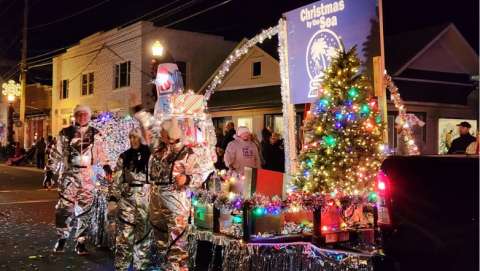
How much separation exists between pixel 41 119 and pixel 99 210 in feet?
108

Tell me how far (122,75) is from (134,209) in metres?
22.6

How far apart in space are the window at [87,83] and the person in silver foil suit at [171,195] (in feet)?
85.2

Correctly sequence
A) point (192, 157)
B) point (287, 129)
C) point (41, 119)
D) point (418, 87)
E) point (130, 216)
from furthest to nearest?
point (41, 119)
point (418, 87)
point (287, 129)
point (130, 216)
point (192, 157)

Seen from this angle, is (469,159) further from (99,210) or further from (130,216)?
(99,210)

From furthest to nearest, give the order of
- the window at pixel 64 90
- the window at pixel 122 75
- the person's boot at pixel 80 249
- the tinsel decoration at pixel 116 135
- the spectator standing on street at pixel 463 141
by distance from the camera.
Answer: the window at pixel 64 90 → the window at pixel 122 75 → the spectator standing on street at pixel 463 141 → the tinsel decoration at pixel 116 135 → the person's boot at pixel 80 249

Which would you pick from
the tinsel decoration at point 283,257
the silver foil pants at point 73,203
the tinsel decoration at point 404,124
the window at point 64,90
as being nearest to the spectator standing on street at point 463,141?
the tinsel decoration at point 404,124

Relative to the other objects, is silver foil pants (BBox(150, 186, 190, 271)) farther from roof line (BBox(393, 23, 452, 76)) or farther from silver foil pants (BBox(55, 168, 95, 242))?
roof line (BBox(393, 23, 452, 76))

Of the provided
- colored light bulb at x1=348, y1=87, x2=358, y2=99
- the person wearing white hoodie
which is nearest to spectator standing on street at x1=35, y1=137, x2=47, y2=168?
the person wearing white hoodie

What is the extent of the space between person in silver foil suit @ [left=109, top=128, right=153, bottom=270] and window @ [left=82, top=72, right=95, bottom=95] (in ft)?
83.4

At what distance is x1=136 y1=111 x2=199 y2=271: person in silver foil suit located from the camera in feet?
20.0

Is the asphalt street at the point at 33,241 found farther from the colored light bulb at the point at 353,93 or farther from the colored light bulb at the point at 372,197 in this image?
the colored light bulb at the point at 353,93

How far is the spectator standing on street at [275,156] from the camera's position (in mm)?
11758

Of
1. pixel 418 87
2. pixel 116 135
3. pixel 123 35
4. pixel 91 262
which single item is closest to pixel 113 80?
pixel 123 35

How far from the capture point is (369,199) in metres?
6.50
